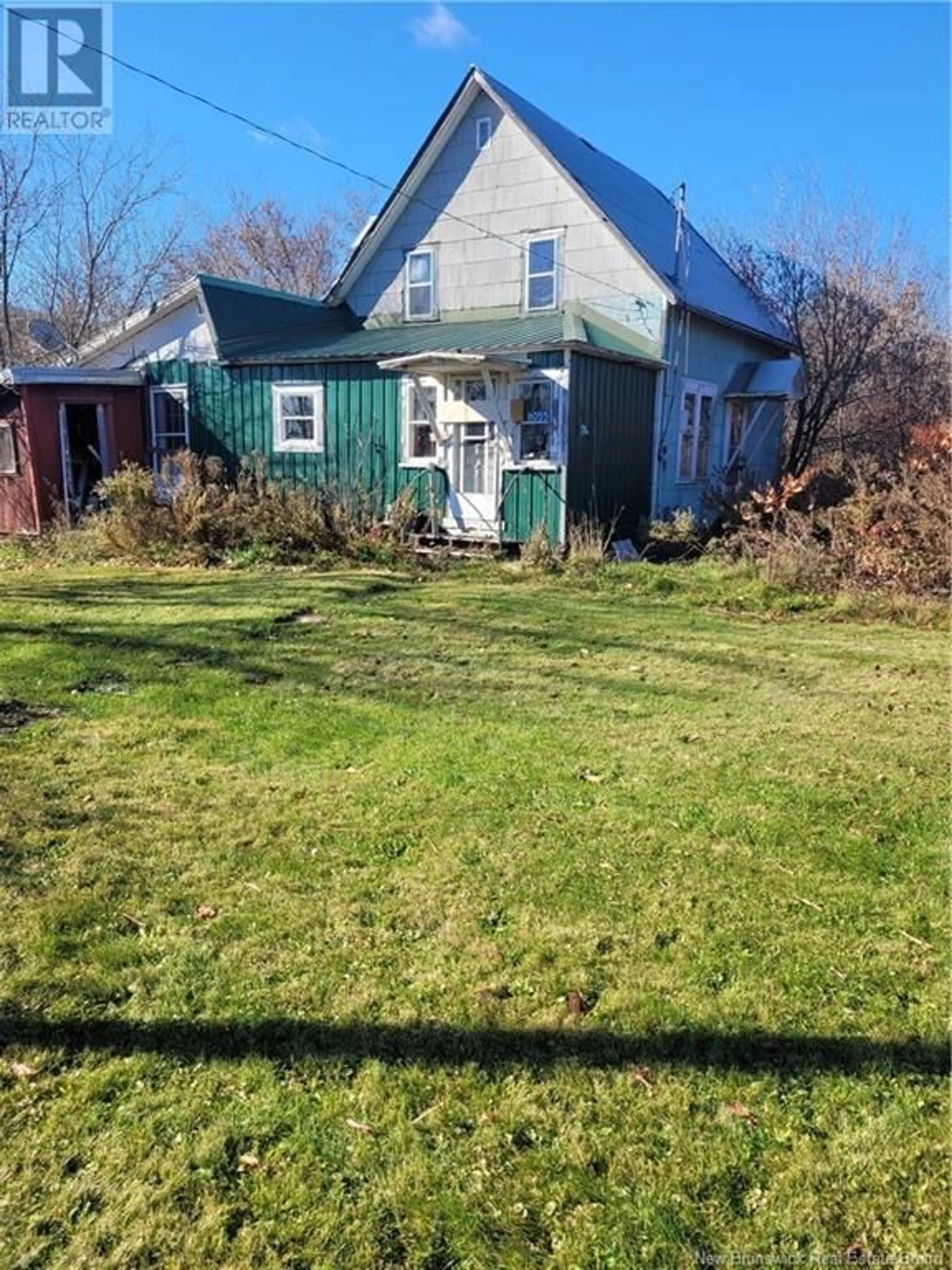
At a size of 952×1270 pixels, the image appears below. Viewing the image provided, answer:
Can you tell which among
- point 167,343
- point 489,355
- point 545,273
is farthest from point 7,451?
point 545,273

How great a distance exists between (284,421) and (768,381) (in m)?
9.80

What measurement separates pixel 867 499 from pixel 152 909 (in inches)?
378

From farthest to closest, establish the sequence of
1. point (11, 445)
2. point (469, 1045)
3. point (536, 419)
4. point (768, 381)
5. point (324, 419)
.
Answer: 1. point (768, 381)
2. point (11, 445)
3. point (324, 419)
4. point (536, 419)
5. point (469, 1045)

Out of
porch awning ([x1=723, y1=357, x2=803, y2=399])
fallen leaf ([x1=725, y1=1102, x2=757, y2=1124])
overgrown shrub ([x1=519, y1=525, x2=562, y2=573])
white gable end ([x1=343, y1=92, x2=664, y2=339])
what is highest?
white gable end ([x1=343, y1=92, x2=664, y2=339])

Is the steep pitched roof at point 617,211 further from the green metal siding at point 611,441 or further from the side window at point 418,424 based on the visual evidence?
the side window at point 418,424

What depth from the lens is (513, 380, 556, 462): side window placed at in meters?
13.2

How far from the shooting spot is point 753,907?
132 inches

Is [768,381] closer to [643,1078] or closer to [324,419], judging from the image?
[324,419]

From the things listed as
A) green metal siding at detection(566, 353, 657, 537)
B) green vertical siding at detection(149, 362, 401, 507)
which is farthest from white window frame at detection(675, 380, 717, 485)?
green vertical siding at detection(149, 362, 401, 507)

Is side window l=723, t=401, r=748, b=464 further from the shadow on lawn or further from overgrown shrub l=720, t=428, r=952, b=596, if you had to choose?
the shadow on lawn

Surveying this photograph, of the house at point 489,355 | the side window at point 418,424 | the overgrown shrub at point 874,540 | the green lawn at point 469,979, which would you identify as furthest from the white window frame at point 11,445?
the overgrown shrub at point 874,540

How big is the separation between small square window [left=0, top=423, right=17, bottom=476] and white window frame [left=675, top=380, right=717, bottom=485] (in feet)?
40.7

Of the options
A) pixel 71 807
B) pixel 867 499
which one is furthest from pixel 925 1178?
pixel 867 499

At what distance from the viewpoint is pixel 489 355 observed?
1279 cm
